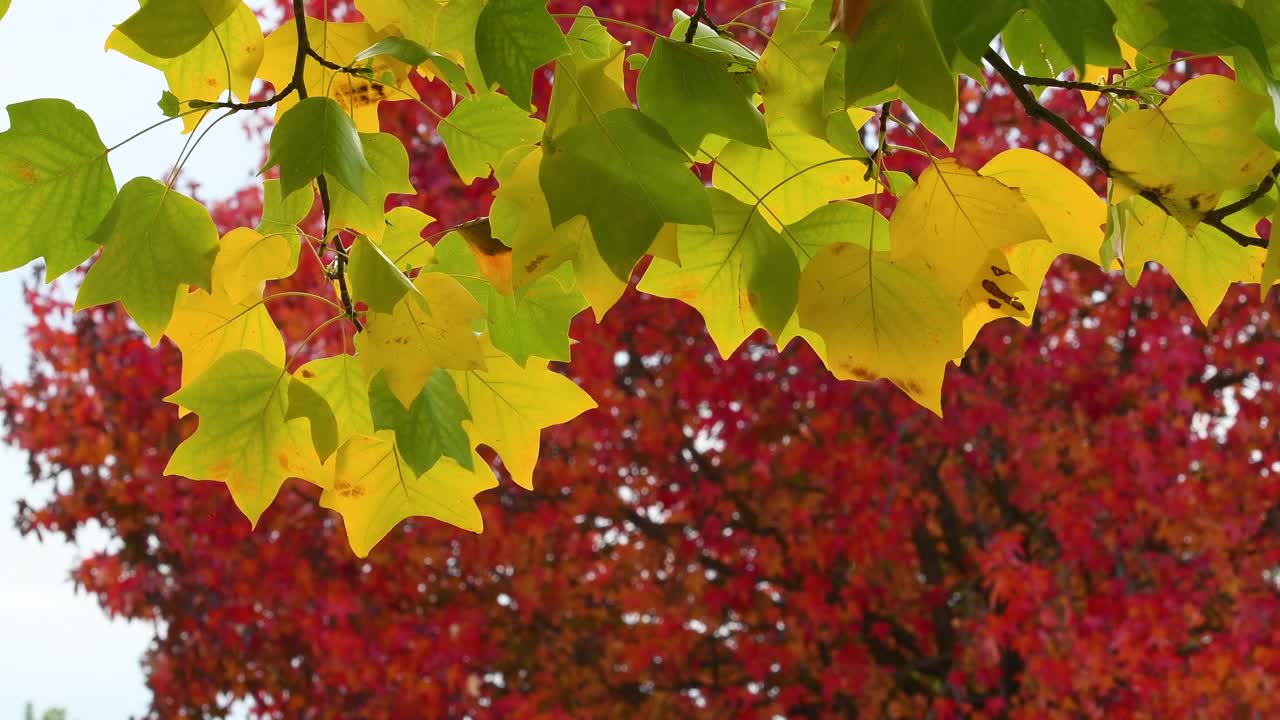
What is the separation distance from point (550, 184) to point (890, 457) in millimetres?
4796

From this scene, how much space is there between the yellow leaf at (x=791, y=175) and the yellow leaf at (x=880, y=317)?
14cm

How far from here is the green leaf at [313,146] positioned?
0.88 metres

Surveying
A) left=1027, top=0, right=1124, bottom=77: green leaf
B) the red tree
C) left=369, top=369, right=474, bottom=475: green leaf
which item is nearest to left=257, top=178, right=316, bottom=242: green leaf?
left=369, top=369, right=474, bottom=475: green leaf

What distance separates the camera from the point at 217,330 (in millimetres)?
1148

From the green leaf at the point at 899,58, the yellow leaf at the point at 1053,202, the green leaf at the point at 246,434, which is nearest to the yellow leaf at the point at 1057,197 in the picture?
the yellow leaf at the point at 1053,202

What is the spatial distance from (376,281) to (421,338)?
0.07 m

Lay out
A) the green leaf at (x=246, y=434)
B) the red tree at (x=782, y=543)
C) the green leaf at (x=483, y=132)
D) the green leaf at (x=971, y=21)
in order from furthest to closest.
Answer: the red tree at (x=782, y=543), the green leaf at (x=483, y=132), the green leaf at (x=246, y=434), the green leaf at (x=971, y=21)

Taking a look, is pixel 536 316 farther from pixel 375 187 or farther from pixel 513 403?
pixel 375 187

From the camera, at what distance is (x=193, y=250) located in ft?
3.19

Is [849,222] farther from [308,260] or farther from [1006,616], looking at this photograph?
[308,260]

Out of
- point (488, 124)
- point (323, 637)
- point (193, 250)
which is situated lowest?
point (193, 250)

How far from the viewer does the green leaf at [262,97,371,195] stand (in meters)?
0.88

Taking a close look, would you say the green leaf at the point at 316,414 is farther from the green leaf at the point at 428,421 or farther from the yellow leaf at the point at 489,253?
the yellow leaf at the point at 489,253

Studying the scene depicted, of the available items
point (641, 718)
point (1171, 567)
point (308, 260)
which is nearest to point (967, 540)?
point (1171, 567)
